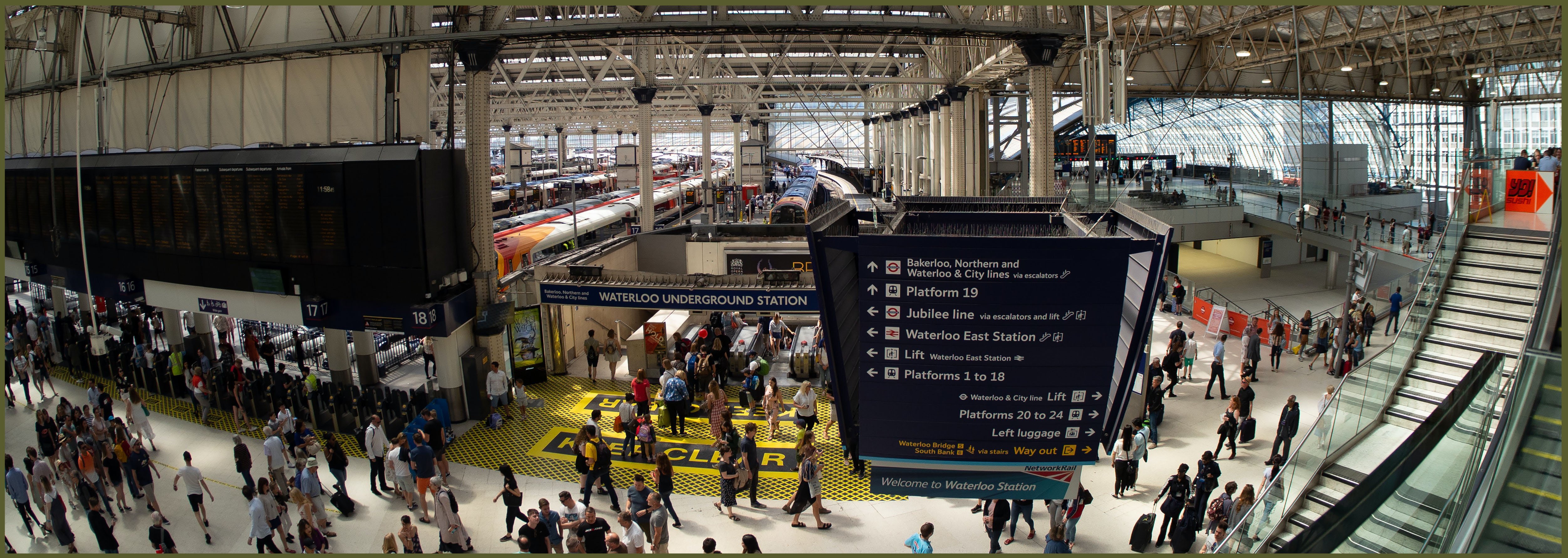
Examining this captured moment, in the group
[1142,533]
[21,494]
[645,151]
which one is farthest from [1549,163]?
[21,494]

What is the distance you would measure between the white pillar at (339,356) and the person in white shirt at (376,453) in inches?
180

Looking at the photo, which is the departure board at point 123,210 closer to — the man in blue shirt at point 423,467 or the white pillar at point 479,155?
the white pillar at point 479,155

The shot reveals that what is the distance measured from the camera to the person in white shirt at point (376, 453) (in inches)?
439

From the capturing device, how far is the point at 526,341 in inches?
643

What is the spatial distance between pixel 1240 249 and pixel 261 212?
38546 mm

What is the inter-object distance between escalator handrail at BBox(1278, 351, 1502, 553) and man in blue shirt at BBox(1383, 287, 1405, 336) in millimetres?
10356

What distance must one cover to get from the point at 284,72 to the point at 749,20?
351 inches

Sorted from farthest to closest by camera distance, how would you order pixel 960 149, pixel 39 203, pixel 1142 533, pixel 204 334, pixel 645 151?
pixel 960 149
pixel 645 151
pixel 204 334
pixel 39 203
pixel 1142 533

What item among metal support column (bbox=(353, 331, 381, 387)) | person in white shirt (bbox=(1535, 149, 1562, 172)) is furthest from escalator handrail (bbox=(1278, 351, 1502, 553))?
metal support column (bbox=(353, 331, 381, 387))

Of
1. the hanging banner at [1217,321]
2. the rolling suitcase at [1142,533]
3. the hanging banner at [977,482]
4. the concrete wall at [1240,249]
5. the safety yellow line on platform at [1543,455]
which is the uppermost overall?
→ the concrete wall at [1240,249]

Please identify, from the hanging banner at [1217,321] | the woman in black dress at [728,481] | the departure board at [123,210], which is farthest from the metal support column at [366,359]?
the hanging banner at [1217,321]

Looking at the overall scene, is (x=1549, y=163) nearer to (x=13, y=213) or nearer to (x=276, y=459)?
(x=276, y=459)

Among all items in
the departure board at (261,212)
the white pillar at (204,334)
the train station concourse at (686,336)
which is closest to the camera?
the train station concourse at (686,336)

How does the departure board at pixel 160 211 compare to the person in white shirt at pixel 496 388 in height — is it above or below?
above
